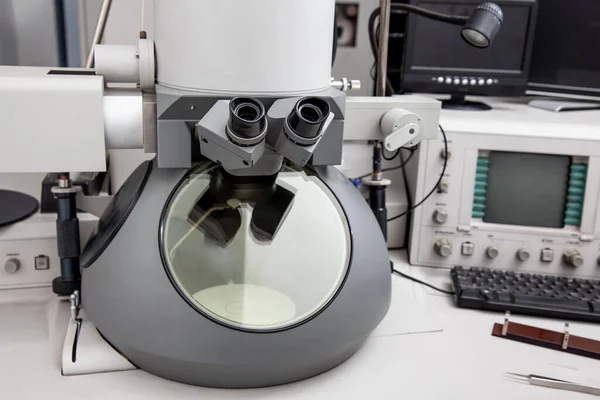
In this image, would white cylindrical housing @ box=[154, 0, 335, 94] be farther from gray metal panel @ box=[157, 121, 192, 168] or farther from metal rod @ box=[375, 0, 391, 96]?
metal rod @ box=[375, 0, 391, 96]

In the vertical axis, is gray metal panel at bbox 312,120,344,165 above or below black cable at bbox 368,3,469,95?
below

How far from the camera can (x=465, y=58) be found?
1.63 meters

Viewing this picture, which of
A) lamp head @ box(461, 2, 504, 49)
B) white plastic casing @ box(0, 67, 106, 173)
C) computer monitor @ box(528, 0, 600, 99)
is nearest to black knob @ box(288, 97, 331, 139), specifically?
white plastic casing @ box(0, 67, 106, 173)

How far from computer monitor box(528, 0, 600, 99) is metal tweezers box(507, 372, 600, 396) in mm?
972

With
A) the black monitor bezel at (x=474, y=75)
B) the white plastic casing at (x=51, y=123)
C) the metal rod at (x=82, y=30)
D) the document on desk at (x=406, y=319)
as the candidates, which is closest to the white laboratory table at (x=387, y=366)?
the document on desk at (x=406, y=319)

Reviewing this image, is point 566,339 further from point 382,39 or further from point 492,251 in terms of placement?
point 382,39

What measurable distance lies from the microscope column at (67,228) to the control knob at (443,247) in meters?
0.74

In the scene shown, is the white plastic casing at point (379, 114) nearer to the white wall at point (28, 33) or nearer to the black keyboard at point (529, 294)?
the black keyboard at point (529, 294)

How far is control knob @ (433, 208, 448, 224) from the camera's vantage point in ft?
4.38

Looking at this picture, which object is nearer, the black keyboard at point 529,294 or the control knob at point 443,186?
the black keyboard at point 529,294

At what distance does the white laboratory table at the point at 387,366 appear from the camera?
0.88 meters

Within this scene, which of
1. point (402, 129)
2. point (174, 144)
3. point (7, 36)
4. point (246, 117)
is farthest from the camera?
point (7, 36)

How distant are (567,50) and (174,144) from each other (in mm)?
1225

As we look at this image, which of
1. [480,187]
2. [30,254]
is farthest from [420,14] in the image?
[30,254]
